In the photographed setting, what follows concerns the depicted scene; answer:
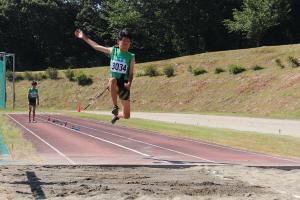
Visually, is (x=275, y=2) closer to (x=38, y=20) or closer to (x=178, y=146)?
(x=38, y=20)

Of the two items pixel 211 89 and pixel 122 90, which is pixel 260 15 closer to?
pixel 211 89

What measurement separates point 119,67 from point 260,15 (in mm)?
55018

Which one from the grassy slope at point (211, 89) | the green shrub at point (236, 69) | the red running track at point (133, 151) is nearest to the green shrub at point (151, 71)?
the grassy slope at point (211, 89)

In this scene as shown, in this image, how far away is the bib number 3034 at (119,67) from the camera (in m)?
9.12

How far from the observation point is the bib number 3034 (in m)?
9.12

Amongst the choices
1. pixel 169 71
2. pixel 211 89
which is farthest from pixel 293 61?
pixel 169 71

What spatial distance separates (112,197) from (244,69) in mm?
43152

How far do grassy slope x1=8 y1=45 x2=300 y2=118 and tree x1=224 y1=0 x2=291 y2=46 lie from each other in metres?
7.01

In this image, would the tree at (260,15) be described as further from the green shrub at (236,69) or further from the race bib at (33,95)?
the race bib at (33,95)

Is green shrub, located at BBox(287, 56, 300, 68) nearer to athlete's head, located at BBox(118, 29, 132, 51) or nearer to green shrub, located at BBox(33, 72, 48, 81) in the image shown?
green shrub, located at BBox(33, 72, 48, 81)

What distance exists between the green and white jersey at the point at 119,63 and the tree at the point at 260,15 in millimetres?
54739

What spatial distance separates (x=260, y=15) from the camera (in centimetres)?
6200

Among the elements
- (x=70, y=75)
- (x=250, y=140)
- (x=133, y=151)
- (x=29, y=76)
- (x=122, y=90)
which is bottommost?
(x=133, y=151)

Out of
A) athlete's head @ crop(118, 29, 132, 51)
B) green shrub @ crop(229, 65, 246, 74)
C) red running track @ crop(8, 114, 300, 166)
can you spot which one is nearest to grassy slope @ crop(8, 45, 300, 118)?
green shrub @ crop(229, 65, 246, 74)
